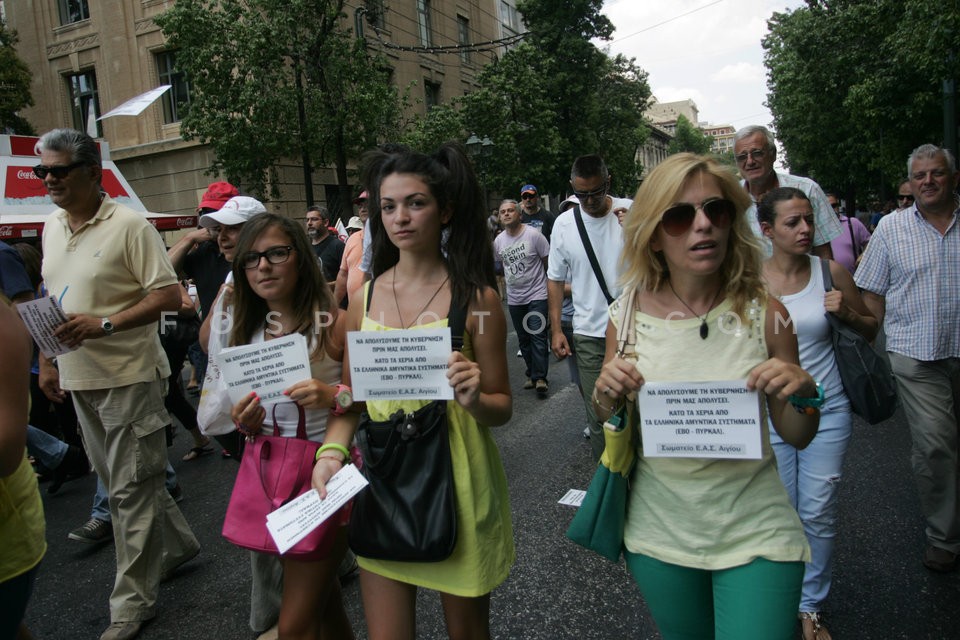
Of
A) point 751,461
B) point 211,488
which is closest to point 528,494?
point 211,488

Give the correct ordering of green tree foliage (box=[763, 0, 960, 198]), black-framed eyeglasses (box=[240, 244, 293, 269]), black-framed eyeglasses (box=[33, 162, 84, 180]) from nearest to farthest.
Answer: black-framed eyeglasses (box=[240, 244, 293, 269]), black-framed eyeglasses (box=[33, 162, 84, 180]), green tree foliage (box=[763, 0, 960, 198])

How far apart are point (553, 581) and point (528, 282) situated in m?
4.59

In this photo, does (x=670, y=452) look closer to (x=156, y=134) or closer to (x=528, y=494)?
(x=528, y=494)

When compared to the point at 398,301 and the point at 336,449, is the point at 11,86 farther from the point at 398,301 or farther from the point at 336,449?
the point at 336,449

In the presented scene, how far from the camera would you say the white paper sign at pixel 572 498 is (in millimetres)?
4426

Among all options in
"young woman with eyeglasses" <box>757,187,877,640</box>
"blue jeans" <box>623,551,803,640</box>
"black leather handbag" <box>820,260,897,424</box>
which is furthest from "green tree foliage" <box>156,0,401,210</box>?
"blue jeans" <box>623,551,803,640</box>

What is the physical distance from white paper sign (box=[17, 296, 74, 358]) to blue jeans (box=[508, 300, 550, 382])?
501 centimetres

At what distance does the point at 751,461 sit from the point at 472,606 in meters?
0.91

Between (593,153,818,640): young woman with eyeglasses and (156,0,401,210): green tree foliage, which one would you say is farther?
(156,0,401,210): green tree foliage

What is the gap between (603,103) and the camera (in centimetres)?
3650

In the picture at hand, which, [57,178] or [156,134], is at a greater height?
[156,134]

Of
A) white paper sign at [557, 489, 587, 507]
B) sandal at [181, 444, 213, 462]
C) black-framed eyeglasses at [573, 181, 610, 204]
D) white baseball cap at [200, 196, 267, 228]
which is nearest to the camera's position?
white baseball cap at [200, 196, 267, 228]

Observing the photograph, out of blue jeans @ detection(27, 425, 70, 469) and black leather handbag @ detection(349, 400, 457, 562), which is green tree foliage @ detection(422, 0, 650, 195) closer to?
blue jeans @ detection(27, 425, 70, 469)

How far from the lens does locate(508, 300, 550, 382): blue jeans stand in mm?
7504
